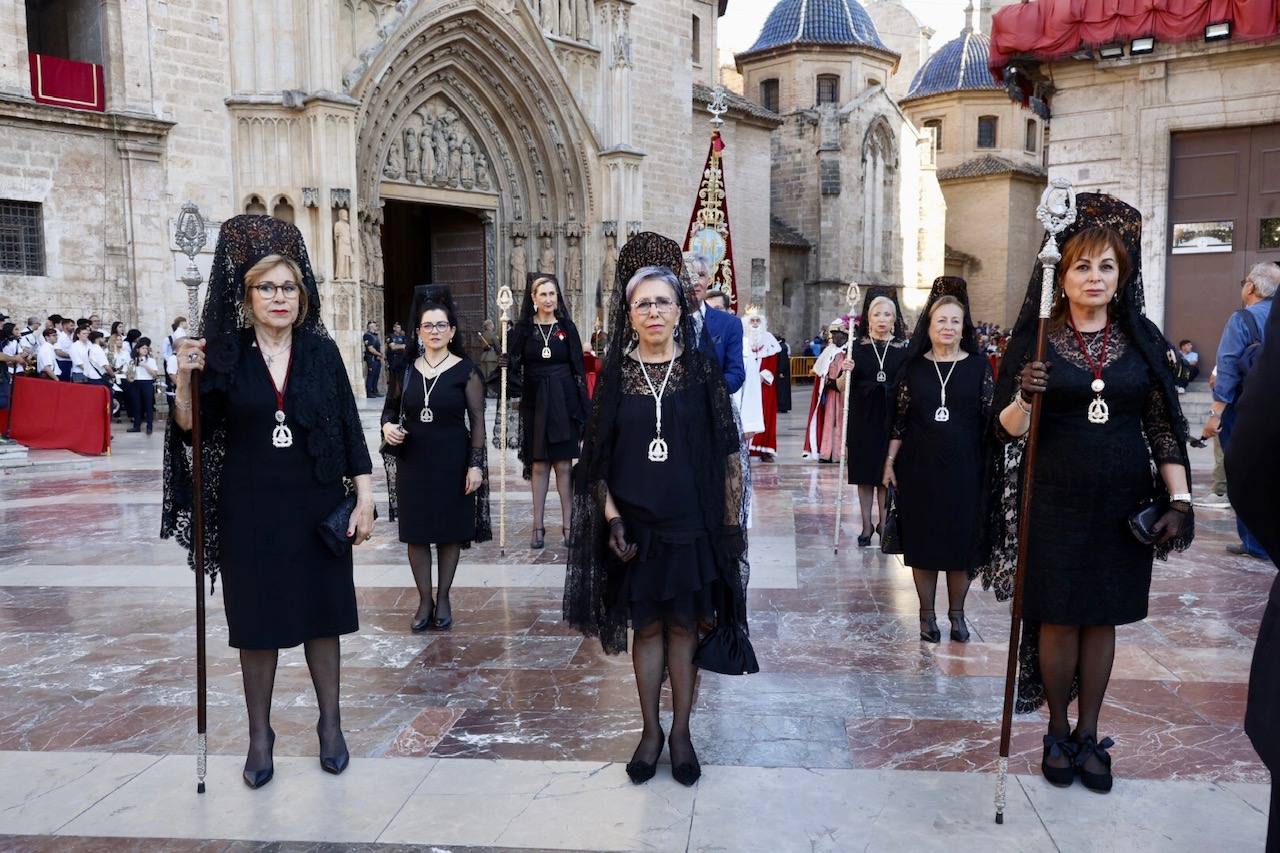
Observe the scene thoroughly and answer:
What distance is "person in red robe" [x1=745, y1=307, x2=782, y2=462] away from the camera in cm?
1248

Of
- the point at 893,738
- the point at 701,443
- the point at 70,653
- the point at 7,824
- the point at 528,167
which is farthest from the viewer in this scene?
the point at 528,167

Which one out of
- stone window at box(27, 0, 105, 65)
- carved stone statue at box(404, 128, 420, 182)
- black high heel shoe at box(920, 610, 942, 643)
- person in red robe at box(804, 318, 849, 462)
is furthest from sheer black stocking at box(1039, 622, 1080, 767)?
carved stone statue at box(404, 128, 420, 182)

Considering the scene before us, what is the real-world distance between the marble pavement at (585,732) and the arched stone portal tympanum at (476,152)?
15.0m

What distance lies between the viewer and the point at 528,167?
23250 mm

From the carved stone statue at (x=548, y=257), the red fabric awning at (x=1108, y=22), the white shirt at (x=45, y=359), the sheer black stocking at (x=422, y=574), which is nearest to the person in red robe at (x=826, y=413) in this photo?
the red fabric awning at (x=1108, y=22)

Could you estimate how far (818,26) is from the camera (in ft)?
130

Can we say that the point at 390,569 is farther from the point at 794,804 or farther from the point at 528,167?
the point at 528,167

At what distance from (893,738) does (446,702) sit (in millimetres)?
2005

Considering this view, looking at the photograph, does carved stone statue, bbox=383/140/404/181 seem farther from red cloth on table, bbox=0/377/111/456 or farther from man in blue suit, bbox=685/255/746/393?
man in blue suit, bbox=685/255/746/393

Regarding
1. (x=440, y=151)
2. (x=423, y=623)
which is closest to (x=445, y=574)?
(x=423, y=623)

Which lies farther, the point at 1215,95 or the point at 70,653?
the point at 1215,95

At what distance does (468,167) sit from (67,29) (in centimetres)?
804

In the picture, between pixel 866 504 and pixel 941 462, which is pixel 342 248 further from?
pixel 941 462

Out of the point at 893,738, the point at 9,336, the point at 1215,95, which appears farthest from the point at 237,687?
the point at 1215,95
